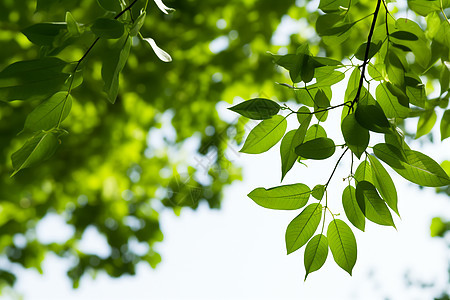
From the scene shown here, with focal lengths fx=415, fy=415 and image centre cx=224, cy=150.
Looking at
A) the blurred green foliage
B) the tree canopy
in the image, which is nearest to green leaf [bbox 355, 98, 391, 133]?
the tree canopy

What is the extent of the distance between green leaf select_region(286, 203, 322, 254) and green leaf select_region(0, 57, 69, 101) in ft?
1.23

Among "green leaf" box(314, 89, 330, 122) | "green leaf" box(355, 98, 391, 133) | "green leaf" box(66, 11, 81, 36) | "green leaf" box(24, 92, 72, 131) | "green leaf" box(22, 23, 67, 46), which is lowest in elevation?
"green leaf" box(24, 92, 72, 131)

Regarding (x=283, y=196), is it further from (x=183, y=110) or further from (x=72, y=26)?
(x=183, y=110)

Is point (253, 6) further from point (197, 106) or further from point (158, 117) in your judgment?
point (158, 117)

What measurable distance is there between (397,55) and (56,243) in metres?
3.12

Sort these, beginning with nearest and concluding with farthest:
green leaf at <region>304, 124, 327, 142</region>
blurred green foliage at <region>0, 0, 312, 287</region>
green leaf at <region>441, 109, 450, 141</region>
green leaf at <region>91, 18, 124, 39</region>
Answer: green leaf at <region>91, 18, 124, 39</region>
green leaf at <region>304, 124, 327, 142</region>
green leaf at <region>441, 109, 450, 141</region>
blurred green foliage at <region>0, 0, 312, 287</region>

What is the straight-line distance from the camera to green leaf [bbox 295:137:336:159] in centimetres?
53

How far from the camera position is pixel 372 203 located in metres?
0.56

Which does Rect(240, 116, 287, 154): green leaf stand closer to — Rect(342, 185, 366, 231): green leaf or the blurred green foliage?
Rect(342, 185, 366, 231): green leaf

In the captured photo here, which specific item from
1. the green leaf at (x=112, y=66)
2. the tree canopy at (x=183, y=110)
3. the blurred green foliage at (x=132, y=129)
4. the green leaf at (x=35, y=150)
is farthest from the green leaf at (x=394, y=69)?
the blurred green foliage at (x=132, y=129)

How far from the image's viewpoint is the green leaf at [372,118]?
493mm

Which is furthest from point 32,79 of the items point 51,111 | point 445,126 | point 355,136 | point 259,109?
point 445,126

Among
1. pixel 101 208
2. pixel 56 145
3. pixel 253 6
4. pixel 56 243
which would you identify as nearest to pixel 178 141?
pixel 101 208

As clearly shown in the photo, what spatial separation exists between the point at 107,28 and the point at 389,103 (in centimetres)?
40
